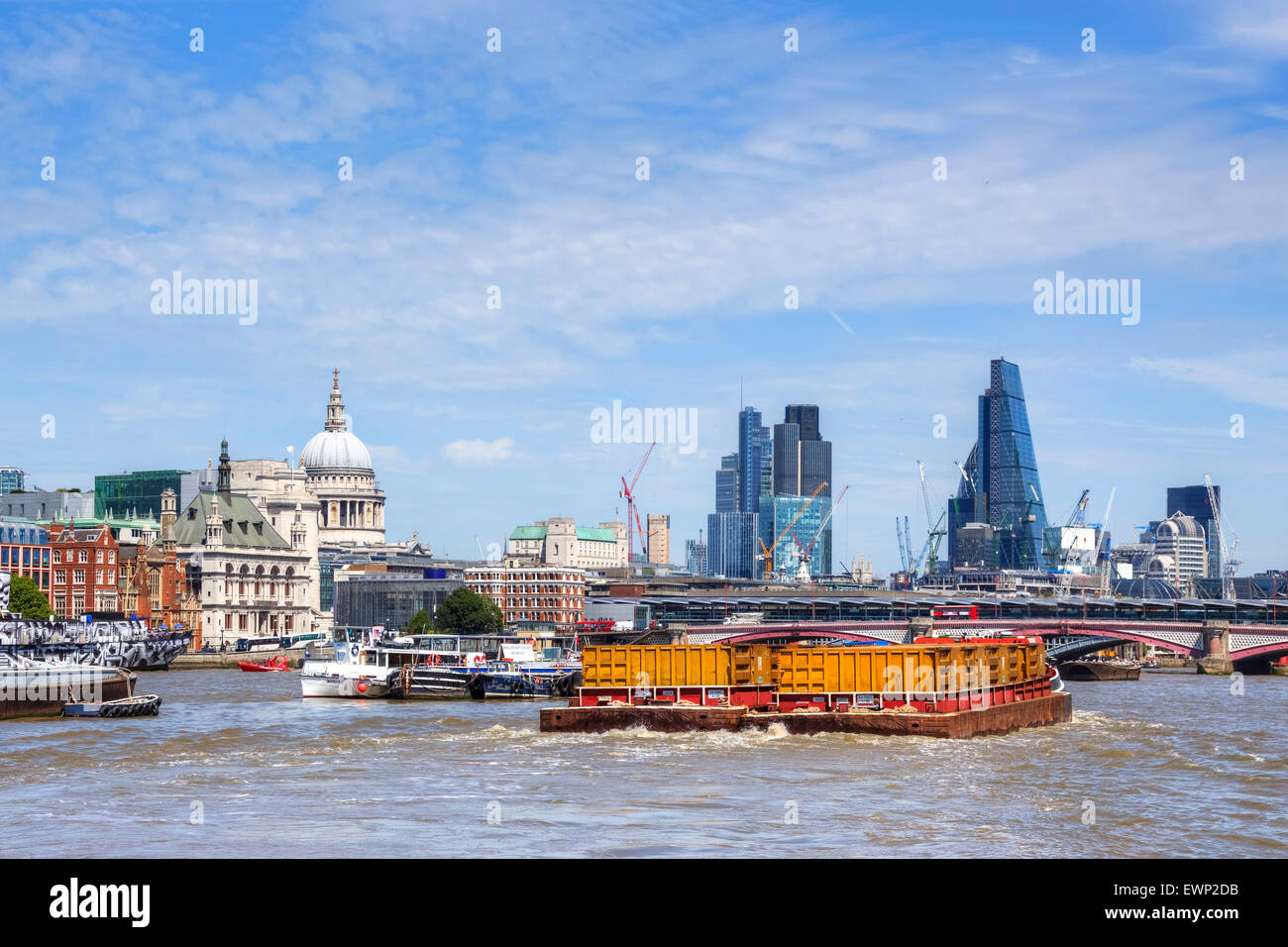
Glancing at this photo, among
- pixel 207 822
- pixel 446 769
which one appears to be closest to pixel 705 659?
pixel 446 769

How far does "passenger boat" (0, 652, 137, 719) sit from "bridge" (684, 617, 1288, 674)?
89.8 m

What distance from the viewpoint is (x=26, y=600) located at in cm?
17050

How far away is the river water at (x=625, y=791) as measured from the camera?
2972 centimetres

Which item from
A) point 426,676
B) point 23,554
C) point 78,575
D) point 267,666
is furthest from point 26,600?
point 426,676

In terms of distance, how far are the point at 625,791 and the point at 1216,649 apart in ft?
452

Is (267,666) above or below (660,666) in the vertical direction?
below

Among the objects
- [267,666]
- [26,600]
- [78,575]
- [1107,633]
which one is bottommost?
[267,666]

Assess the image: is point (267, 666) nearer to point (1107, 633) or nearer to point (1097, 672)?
point (1097, 672)

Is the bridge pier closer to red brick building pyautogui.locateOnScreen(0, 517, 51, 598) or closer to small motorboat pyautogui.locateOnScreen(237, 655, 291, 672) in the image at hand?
small motorboat pyautogui.locateOnScreen(237, 655, 291, 672)

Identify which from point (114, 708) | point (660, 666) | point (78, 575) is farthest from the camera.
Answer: point (78, 575)
